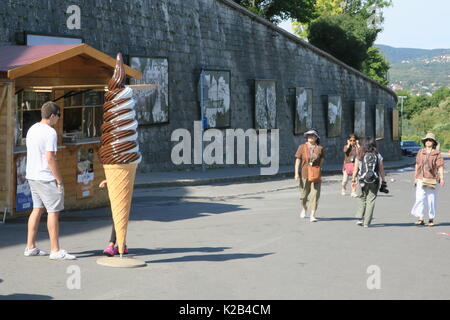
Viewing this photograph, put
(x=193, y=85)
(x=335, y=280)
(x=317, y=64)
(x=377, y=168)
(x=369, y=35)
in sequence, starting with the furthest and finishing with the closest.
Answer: (x=369, y=35)
(x=317, y=64)
(x=193, y=85)
(x=377, y=168)
(x=335, y=280)

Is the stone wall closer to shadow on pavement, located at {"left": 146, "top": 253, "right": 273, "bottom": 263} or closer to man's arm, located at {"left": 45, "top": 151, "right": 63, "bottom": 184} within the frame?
man's arm, located at {"left": 45, "top": 151, "right": 63, "bottom": 184}

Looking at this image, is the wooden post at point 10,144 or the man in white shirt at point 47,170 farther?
the wooden post at point 10,144

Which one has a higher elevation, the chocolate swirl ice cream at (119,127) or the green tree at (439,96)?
the green tree at (439,96)

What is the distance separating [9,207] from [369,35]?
132ft

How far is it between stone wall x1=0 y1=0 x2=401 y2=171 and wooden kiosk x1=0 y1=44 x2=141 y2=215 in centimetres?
505

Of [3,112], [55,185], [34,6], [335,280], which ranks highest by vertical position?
[34,6]

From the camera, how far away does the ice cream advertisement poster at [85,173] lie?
15.3 meters

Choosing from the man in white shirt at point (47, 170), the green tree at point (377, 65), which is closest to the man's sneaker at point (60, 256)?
the man in white shirt at point (47, 170)

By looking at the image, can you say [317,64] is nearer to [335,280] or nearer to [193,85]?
[193,85]

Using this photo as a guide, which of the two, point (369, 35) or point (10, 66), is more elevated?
point (369, 35)

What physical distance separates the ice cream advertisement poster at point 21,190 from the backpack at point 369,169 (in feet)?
19.1

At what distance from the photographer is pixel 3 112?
508 inches

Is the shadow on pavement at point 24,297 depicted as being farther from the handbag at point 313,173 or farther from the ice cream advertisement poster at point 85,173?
the handbag at point 313,173
